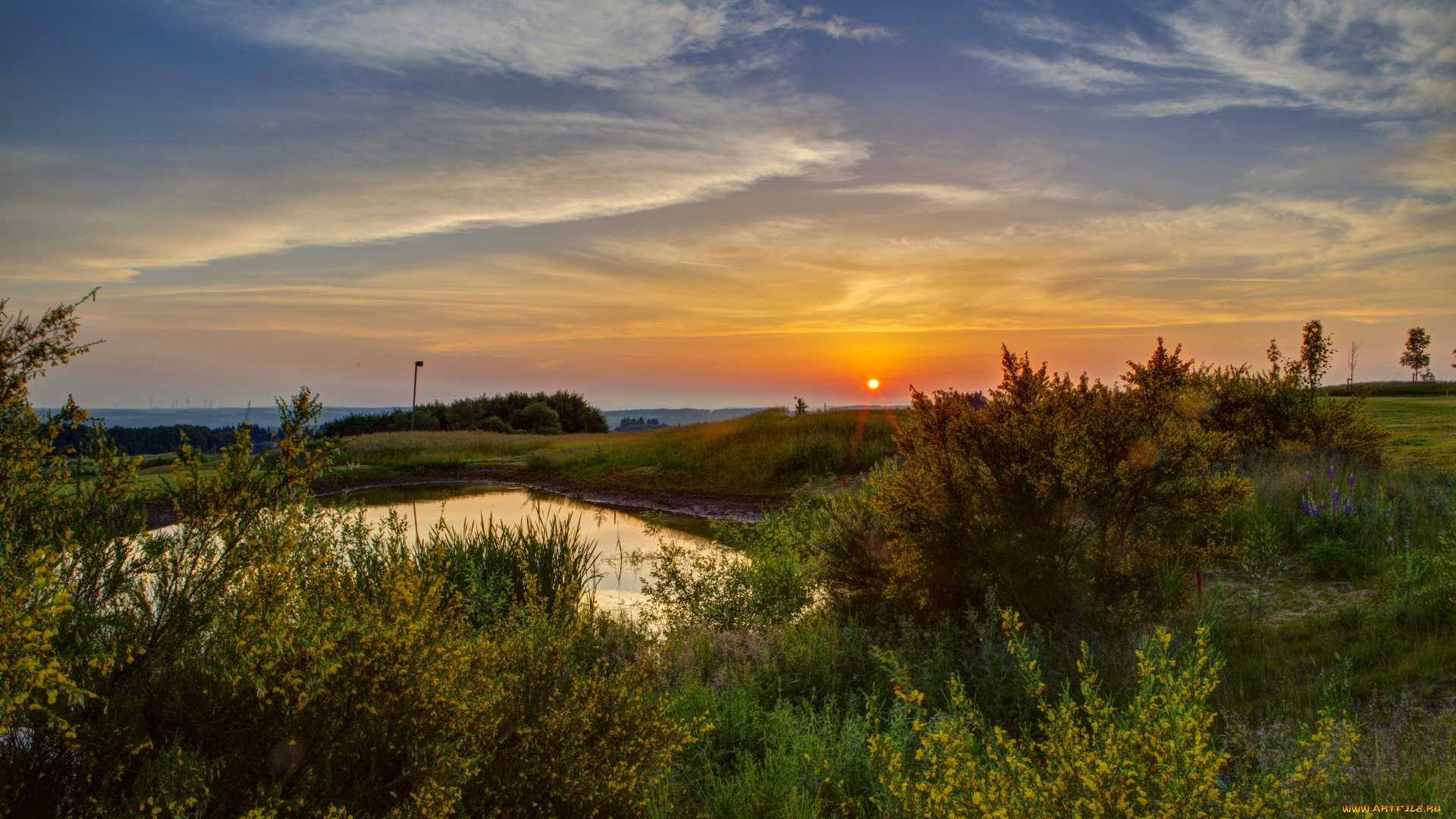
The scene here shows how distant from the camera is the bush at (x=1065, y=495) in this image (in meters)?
5.79

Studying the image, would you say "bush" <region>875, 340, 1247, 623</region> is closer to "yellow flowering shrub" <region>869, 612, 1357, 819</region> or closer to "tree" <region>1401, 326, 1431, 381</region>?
"yellow flowering shrub" <region>869, 612, 1357, 819</region>

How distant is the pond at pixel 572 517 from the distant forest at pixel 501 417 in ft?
111

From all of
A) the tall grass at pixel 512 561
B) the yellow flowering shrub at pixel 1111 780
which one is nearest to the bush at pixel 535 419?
the tall grass at pixel 512 561

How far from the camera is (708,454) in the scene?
2691cm

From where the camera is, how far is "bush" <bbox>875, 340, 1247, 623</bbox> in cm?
579

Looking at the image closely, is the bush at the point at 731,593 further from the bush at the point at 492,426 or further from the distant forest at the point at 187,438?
the bush at the point at 492,426

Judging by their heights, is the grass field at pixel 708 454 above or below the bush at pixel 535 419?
below

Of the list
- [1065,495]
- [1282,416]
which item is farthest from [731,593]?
[1282,416]

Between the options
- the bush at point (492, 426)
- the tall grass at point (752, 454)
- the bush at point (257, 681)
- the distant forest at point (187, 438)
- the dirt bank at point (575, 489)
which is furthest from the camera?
the bush at point (492, 426)

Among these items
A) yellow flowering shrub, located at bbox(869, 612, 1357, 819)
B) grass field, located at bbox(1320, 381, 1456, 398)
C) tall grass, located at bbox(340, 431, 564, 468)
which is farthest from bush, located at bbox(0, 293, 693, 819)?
grass field, located at bbox(1320, 381, 1456, 398)

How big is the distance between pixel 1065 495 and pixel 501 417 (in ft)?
211

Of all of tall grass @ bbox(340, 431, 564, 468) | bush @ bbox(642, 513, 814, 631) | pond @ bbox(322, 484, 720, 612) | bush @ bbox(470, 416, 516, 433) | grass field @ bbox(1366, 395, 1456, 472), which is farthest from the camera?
bush @ bbox(470, 416, 516, 433)

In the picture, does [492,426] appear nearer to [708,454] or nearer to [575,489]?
[575,489]

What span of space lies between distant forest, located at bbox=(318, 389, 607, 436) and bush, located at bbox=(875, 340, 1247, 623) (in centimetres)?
5379
